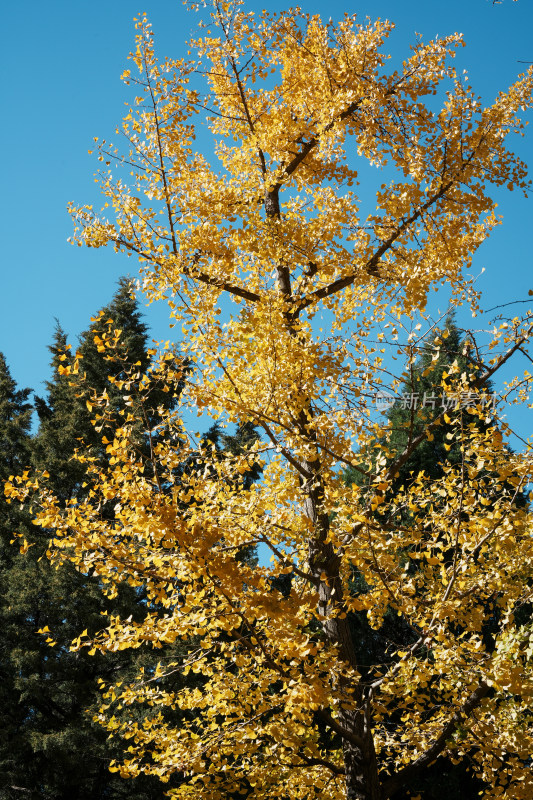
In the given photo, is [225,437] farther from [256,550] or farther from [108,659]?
[108,659]

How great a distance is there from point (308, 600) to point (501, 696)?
201cm

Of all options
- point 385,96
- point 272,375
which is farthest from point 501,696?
point 385,96

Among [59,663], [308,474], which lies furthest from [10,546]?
[308,474]

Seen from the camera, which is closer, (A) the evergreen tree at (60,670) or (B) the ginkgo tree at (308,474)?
(B) the ginkgo tree at (308,474)

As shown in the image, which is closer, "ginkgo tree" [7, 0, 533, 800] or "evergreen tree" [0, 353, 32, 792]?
"ginkgo tree" [7, 0, 533, 800]

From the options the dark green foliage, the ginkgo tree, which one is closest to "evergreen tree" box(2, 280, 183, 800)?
the dark green foliage

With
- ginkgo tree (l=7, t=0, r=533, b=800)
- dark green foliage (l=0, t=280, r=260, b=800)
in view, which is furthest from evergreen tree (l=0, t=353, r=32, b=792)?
ginkgo tree (l=7, t=0, r=533, b=800)

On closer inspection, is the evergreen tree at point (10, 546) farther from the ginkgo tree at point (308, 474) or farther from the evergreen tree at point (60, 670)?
the ginkgo tree at point (308, 474)

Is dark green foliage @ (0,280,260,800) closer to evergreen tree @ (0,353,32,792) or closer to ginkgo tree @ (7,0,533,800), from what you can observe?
evergreen tree @ (0,353,32,792)

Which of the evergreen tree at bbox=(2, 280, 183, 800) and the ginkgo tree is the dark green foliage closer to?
the evergreen tree at bbox=(2, 280, 183, 800)

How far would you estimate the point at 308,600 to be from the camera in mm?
3037

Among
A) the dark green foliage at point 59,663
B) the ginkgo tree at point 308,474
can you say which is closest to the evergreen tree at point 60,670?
the dark green foliage at point 59,663

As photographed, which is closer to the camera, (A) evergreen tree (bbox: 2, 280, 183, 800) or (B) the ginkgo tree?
(B) the ginkgo tree

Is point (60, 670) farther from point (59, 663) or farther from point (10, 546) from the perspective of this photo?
point (10, 546)
